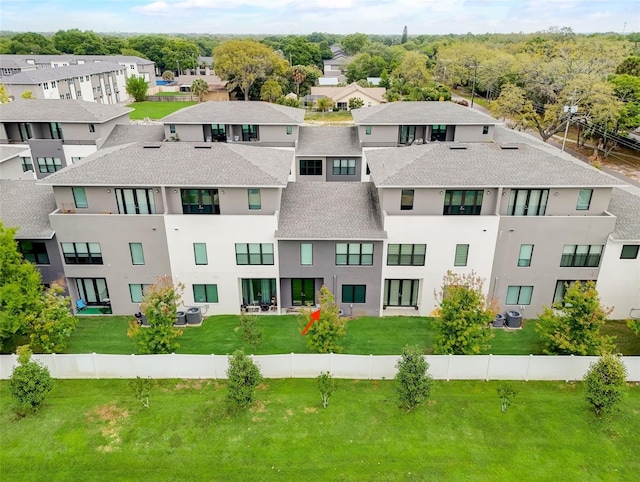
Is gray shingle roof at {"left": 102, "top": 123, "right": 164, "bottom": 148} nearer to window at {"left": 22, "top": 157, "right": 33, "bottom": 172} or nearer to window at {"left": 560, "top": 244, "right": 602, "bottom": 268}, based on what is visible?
window at {"left": 22, "top": 157, "right": 33, "bottom": 172}

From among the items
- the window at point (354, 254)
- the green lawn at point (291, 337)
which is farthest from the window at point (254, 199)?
the green lawn at point (291, 337)

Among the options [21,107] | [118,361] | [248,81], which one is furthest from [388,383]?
[248,81]

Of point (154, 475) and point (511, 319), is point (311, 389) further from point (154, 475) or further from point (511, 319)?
point (511, 319)

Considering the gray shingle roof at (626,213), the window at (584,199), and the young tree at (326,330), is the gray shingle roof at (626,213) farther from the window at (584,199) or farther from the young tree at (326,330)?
the young tree at (326,330)

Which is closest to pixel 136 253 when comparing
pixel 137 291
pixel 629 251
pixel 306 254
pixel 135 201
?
pixel 137 291

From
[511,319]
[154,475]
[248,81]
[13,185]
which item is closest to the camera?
[154,475]
